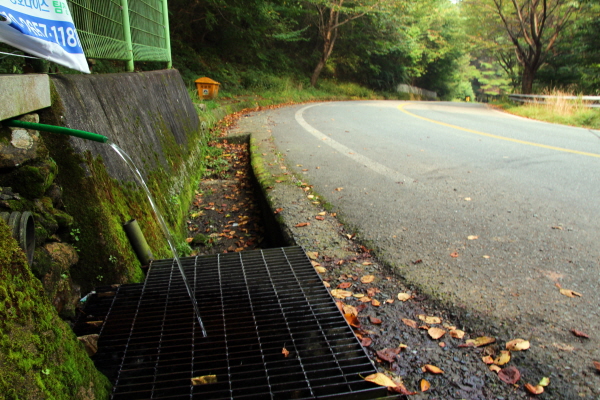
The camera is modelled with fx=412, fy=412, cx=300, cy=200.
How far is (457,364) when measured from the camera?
1872mm

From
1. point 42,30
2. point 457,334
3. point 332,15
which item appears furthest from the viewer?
point 332,15

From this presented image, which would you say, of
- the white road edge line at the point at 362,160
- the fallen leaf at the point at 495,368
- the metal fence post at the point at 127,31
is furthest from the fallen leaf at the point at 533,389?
the metal fence post at the point at 127,31

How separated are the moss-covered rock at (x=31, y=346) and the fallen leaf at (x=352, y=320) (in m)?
1.24

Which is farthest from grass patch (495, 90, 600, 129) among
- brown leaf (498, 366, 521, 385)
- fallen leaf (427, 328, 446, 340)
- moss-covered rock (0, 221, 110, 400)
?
moss-covered rock (0, 221, 110, 400)

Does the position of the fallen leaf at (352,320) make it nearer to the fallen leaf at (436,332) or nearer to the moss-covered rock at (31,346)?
the fallen leaf at (436,332)

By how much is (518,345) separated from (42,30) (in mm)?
3071

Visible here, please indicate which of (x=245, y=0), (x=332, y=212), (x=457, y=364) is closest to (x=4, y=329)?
(x=457, y=364)

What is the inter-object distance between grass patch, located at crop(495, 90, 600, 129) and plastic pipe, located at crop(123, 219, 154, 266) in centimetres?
1189

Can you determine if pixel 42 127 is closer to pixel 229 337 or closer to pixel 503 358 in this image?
pixel 229 337

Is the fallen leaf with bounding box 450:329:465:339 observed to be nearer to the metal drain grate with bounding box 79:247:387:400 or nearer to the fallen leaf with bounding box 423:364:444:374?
the fallen leaf with bounding box 423:364:444:374

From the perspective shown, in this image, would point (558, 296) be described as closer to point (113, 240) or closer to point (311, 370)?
point (311, 370)

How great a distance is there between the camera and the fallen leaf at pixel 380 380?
1.72 meters

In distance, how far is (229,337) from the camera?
2121mm

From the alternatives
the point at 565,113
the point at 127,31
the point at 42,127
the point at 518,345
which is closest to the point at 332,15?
the point at 565,113
